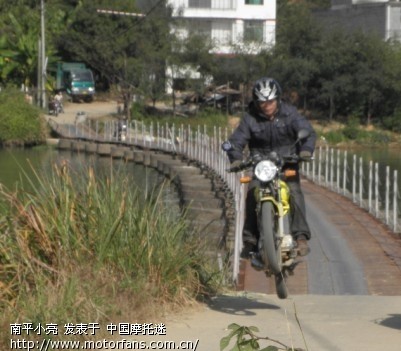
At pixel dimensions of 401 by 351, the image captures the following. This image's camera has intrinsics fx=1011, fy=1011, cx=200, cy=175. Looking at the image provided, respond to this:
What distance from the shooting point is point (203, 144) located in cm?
3472

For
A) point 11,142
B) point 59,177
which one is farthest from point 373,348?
point 11,142

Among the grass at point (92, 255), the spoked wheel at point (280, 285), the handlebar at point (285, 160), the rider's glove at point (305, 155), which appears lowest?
the spoked wheel at point (280, 285)

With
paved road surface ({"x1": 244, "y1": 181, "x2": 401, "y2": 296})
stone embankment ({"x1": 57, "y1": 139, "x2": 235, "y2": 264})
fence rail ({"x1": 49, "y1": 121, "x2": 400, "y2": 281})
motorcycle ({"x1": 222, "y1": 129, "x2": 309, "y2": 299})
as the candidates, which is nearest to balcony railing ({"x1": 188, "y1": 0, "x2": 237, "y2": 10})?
fence rail ({"x1": 49, "y1": 121, "x2": 400, "y2": 281})

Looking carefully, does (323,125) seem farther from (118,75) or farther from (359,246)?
(359,246)

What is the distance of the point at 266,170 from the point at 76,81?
176 ft

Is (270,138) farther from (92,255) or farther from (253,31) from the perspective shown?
(253,31)

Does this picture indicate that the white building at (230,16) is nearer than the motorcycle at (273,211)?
No

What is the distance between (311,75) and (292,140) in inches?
1737

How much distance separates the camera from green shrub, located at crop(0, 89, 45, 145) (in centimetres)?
4838

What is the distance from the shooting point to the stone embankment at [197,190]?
11609 mm

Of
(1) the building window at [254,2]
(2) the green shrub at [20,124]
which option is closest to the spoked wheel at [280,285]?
(2) the green shrub at [20,124]

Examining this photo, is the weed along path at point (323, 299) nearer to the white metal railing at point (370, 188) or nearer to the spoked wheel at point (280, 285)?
the spoked wheel at point (280, 285)

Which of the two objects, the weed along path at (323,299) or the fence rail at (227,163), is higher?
the weed along path at (323,299)

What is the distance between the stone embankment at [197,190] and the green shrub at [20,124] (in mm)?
1781
